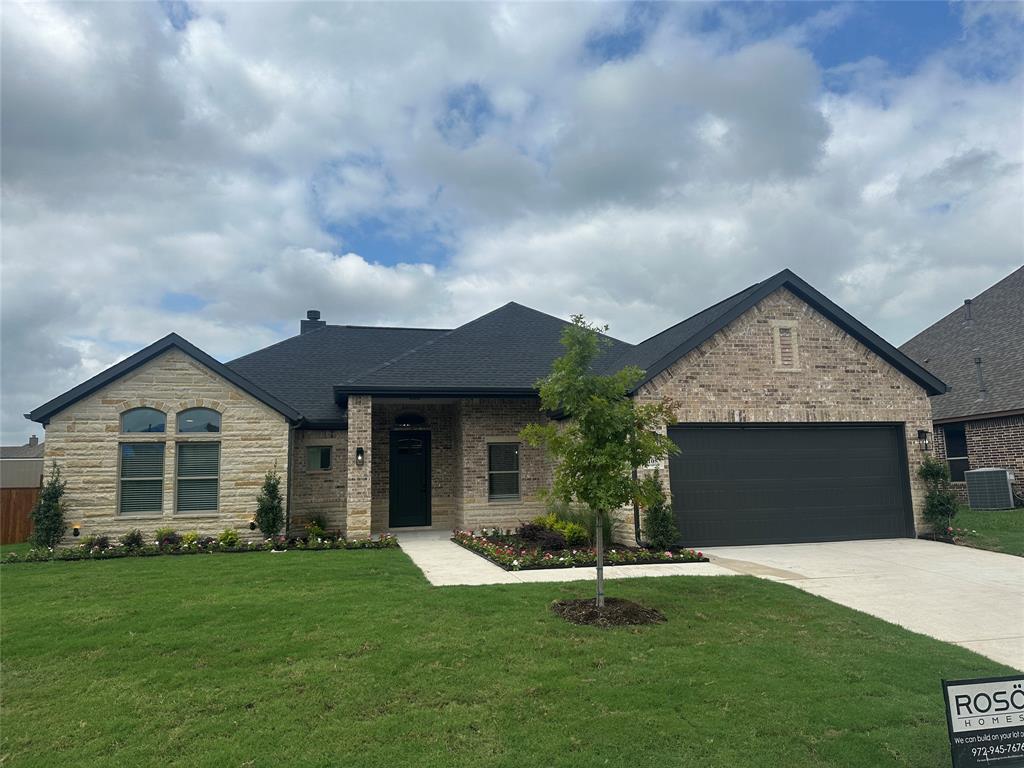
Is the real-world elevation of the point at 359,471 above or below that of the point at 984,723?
above

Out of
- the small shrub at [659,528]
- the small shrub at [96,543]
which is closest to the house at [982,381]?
the small shrub at [659,528]

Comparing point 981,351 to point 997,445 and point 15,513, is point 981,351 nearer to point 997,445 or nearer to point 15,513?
point 997,445

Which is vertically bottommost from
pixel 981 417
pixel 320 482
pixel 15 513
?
pixel 15 513

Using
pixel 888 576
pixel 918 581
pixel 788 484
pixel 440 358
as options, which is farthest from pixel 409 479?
pixel 918 581

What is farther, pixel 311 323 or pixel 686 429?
pixel 311 323

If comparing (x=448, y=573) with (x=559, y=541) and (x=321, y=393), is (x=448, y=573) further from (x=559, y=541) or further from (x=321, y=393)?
(x=321, y=393)

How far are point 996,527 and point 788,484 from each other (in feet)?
18.9

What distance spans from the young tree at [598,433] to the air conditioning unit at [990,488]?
16.1 metres

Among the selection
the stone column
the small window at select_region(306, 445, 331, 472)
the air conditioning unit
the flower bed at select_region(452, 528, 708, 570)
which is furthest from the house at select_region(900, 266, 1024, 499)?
the small window at select_region(306, 445, 331, 472)

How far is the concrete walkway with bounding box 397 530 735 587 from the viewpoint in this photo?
33.9ft

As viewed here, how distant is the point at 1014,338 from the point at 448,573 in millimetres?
22608

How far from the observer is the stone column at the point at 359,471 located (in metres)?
15.1

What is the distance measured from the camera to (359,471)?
1534cm

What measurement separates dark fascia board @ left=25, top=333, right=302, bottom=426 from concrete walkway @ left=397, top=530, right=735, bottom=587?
5.23 meters
